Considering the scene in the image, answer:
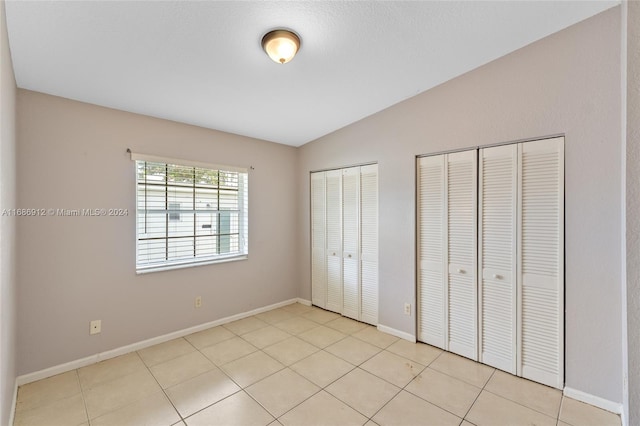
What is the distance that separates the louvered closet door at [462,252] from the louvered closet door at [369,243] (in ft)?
2.70

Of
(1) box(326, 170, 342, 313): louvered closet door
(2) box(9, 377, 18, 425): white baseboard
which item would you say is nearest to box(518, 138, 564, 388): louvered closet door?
(1) box(326, 170, 342, 313): louvered closet door

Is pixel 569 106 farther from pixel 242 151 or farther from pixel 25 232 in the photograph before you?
pixel 25 232

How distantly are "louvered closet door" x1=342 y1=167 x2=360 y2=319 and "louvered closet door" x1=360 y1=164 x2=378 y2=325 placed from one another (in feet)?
0.18

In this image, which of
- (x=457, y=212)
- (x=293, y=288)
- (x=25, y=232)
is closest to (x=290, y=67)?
(x=457, y=212)

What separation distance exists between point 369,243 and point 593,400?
212 cm

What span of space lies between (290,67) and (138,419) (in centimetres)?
267

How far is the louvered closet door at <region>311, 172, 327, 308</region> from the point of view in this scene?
3.84m

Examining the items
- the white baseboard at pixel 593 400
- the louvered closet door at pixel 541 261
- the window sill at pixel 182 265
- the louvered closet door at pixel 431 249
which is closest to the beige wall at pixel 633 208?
the louvered closet door at pixel 541 261

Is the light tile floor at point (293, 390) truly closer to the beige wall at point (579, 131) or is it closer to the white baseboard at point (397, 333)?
the white baseboard at point (397, 333)

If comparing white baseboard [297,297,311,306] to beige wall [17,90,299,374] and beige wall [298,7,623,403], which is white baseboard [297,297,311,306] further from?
beige wall [298,7,623,403]

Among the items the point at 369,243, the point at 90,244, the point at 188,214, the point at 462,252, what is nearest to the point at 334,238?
the point at 369,243

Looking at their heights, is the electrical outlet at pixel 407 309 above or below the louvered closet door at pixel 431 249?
below

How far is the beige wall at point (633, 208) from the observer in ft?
4.17

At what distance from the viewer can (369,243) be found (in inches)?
131
